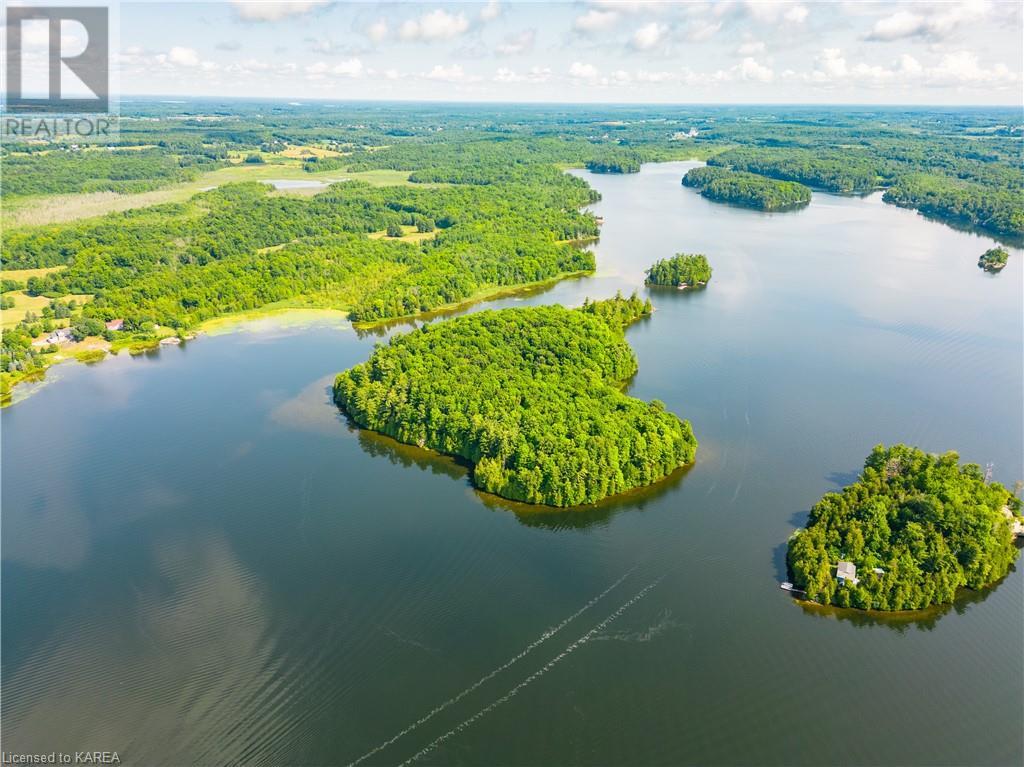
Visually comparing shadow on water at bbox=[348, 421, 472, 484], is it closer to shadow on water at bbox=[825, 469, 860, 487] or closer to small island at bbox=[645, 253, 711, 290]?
shadow on water at bbox=[825, 469, 860, 487]

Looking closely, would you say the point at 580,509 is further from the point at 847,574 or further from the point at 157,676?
the point at 157,676

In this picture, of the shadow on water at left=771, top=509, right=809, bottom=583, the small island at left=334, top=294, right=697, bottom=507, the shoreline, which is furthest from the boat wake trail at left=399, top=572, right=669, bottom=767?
the shoreline

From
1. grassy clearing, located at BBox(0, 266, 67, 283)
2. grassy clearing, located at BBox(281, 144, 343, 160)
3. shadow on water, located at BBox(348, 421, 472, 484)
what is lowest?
shadow on water, located at BBox(348, 421, 472, 484)

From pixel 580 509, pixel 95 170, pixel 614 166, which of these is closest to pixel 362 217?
pixel 95 170

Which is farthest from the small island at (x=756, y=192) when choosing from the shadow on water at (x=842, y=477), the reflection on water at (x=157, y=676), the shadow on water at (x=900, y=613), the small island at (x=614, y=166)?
the reflection on water at (x=157, y=676)

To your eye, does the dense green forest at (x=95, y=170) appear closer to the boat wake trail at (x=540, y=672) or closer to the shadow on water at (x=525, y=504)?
the shadow on water at (x=525, y=504)

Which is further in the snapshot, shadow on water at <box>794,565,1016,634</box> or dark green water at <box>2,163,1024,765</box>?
shadow on water at <box>794,565,1016,634</box>

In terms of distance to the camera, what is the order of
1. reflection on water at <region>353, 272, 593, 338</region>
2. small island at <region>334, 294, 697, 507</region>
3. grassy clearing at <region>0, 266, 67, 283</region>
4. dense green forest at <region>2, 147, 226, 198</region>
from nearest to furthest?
Answer: small island at <region>334, 294, 697, 507</region> < reflection on water at <region>353, 272, 593, 338</region> < grassy clearing at <region>0, 266, 67, 283</region> < dense green forest at <region>2, 147, 226, 198</region>

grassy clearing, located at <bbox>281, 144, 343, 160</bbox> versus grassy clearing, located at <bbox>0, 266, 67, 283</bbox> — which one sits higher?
grassy clearing, located at <bbox>281, 144, 343, 160</bbox>

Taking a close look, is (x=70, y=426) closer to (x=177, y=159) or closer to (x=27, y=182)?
(x=27, y=182)
